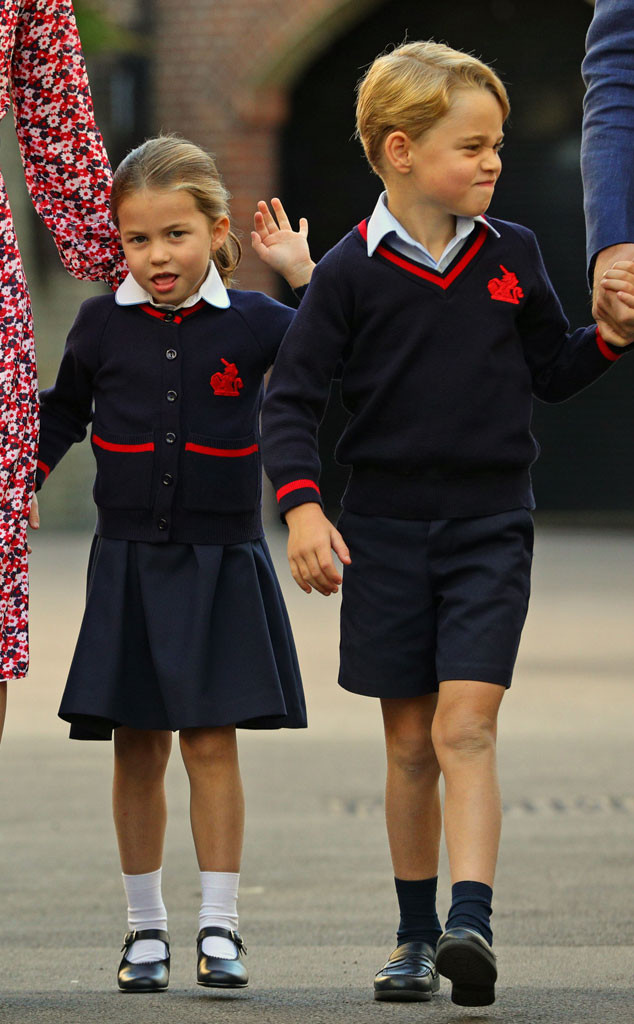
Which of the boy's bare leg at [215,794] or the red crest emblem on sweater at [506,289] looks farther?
the boy's bare leg at [215,794]

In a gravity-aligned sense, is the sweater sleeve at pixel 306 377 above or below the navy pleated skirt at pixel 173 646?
above

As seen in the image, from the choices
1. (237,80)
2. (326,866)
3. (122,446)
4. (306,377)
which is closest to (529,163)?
(237,80)

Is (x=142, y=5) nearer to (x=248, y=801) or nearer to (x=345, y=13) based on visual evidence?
(x=345, y=13)

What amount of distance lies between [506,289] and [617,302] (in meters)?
0.20

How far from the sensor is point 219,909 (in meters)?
3.29

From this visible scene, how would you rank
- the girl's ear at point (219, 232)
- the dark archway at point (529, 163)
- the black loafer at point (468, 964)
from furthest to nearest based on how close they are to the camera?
the dark archway at point (529, 163)
the girl's ear at point (219, 232)
the black loafer at point (468, 964)

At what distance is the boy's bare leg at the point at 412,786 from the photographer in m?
3.23

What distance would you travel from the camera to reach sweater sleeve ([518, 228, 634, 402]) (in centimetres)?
317

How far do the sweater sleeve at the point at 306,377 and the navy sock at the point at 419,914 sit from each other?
2.37 feet

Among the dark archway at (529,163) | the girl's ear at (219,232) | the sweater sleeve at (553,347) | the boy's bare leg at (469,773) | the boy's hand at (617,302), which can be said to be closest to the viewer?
the boy's bare leg at (469,773)

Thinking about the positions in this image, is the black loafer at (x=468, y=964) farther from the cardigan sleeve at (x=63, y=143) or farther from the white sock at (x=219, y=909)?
the cardigan sleeve at (x=63, y=143)

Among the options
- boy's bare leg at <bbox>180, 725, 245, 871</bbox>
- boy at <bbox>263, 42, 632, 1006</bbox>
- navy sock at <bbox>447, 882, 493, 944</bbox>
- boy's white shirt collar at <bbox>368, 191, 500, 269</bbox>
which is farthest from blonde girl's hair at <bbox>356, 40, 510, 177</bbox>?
navy sock at <bbox>447, 882, 493, 944</bbox>

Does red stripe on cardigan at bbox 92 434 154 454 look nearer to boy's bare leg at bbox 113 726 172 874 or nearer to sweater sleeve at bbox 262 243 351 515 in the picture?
sweater sleeve at bbox 262 243 351 515

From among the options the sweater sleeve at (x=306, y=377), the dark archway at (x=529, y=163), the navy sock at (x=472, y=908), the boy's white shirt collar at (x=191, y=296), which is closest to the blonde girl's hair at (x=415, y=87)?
the sweater sleeve at (x=306, y=377)
